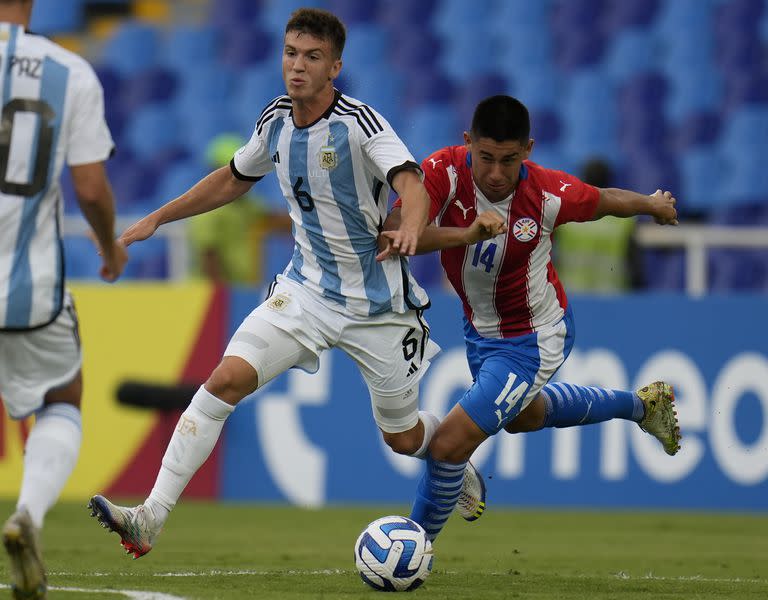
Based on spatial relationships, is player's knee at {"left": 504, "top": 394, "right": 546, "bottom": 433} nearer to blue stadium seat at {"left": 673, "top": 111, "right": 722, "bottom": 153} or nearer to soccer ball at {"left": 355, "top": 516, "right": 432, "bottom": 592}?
soccer ball at {"left": 355, "top": 516, "right": 432, "bottom": 592}

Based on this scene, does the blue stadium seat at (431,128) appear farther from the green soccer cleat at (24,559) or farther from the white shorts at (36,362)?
the green soccer cleat at (24,559)

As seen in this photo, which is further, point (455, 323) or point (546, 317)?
point (455, 323)

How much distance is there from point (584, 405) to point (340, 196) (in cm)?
186

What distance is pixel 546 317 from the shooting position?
22.9 feet

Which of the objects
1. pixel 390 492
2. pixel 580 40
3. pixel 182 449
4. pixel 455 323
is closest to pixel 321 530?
pixel 390 492

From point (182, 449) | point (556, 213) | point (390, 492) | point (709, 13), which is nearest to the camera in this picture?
point (182, 449)

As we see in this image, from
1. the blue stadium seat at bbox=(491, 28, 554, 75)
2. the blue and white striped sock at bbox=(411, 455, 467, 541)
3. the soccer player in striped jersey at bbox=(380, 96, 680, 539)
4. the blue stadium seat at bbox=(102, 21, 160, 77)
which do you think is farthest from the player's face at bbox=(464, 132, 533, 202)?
the blue stadium seat at bbox=(102, 21, 160, 77)

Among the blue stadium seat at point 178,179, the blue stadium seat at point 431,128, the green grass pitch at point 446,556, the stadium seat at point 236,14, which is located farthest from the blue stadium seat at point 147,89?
the green grass pitch at point 446,556

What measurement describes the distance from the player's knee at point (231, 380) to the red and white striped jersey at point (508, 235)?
1.08 meters

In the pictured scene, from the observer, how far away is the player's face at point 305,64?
6.21m

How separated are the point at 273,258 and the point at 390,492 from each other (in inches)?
85.2

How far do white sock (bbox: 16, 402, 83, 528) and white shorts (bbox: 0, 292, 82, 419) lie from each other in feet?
0.24

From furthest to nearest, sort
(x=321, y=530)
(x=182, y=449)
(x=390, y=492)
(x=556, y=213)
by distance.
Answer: (x=390, y=492) → (x=321, y=530) → (x=556, y=213) → (x=182, y=449)

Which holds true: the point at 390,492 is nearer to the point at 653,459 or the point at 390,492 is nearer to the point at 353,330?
the point at 653,459
